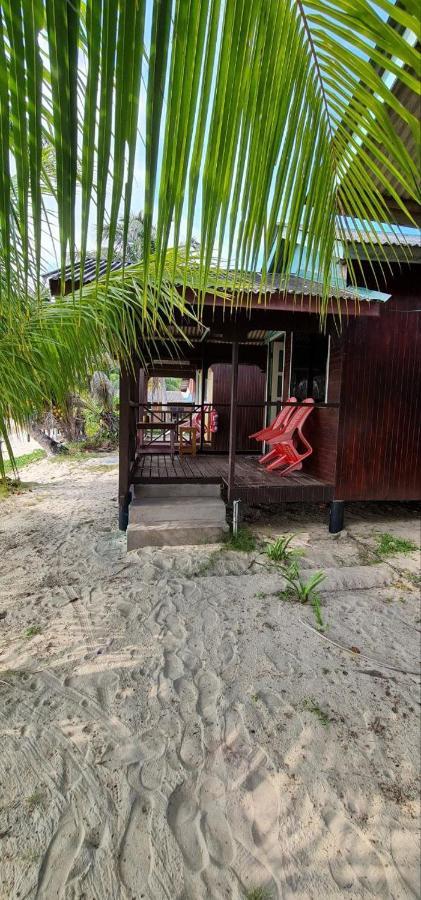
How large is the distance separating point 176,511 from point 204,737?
2953 mm

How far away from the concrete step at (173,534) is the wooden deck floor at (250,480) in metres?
0.61

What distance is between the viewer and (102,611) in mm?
3342

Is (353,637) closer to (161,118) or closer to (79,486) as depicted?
(161,118)

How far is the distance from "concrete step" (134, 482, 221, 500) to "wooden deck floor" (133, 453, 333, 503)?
0.06m

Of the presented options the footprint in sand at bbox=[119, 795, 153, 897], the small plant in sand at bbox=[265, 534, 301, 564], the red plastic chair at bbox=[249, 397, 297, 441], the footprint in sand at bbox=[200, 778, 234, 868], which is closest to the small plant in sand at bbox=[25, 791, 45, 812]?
the footprint in sand at bbox=[119, 795, 153, 897]

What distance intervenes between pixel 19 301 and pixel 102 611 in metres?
2.91

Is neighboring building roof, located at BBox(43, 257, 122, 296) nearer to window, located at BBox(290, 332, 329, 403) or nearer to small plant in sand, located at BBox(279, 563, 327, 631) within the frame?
small plant in sand, located at BBox(279, 563, 327, 631)

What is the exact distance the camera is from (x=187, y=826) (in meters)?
1.67

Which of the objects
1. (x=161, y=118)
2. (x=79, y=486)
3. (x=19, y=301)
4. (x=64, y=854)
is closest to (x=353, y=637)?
(x=64, y=854)

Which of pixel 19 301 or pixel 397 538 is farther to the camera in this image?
pixel 397 538

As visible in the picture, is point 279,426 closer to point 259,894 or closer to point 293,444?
point 293,444

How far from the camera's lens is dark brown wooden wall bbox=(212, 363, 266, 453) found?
965 cm

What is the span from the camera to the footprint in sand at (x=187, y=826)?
5.12 feet

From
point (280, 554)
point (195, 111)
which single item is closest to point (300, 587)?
point (280, 554)
